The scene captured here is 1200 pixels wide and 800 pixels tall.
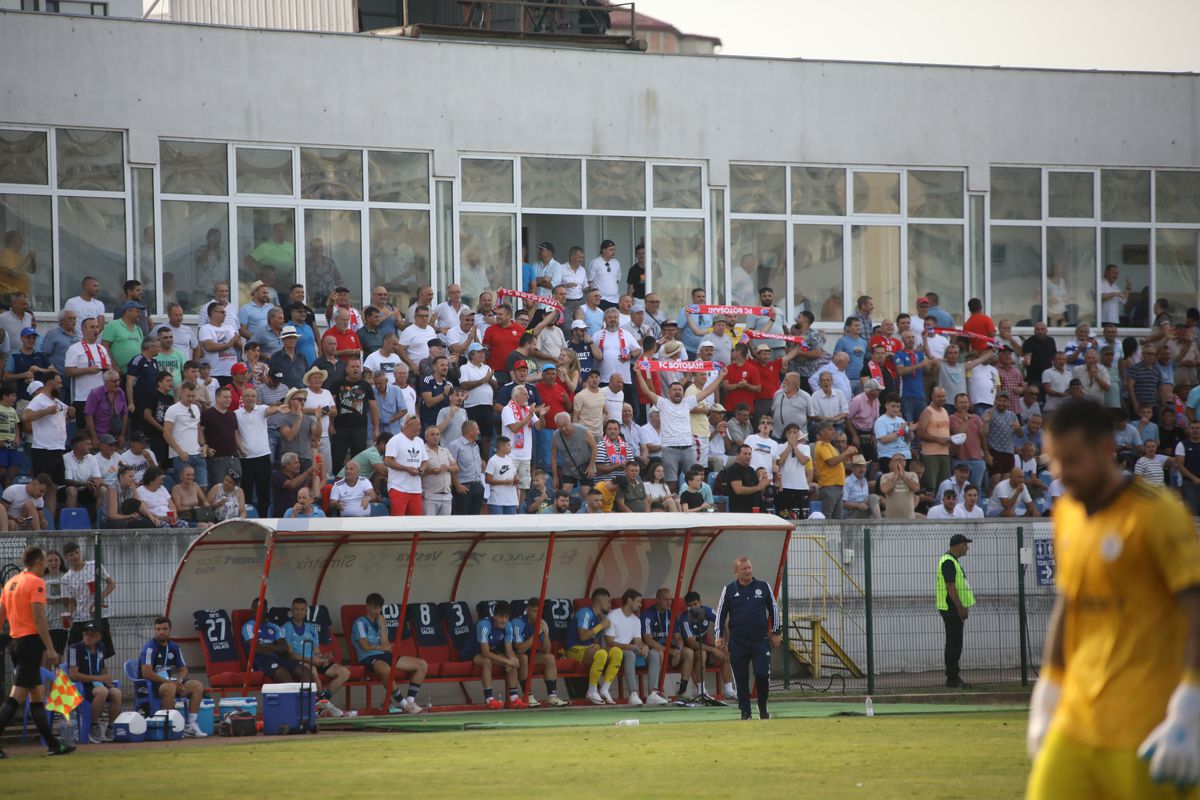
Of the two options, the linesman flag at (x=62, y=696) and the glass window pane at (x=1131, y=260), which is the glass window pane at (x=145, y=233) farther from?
the glass window pane at (x=1131, y=260)

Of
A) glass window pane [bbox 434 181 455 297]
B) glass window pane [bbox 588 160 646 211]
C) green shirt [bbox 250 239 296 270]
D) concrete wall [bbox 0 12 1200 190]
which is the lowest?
green shirt [bbox 250 239 296 270]

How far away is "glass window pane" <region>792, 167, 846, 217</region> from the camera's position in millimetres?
31297

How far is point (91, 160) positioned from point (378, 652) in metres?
11.4

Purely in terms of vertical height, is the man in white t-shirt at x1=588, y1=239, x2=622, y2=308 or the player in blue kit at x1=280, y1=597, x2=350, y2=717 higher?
the man in white t-shirt at x1=588, y1=239, x2=622, y2=308

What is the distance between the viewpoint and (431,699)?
20.6 meters

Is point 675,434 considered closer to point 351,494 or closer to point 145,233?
point 351,494

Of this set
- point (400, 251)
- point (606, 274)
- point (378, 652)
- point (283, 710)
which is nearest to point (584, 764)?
point (283, 710)

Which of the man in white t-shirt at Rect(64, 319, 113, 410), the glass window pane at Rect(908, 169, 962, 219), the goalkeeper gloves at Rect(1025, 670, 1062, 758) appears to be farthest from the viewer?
the glass window pane at Rect(908, 169, 962, 219)

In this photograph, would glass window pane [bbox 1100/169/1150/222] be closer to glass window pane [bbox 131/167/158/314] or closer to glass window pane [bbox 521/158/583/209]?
glass window pane [bbox 521/158/583/209]

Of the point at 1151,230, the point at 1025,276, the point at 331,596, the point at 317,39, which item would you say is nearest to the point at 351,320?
the point at 331,596

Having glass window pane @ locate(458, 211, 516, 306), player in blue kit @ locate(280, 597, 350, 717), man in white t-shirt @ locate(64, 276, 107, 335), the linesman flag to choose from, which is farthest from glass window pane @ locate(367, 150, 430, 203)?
the linesman flag

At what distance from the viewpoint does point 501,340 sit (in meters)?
24.3

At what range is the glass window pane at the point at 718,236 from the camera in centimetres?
3052

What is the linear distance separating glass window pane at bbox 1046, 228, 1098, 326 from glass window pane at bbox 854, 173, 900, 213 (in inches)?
137
